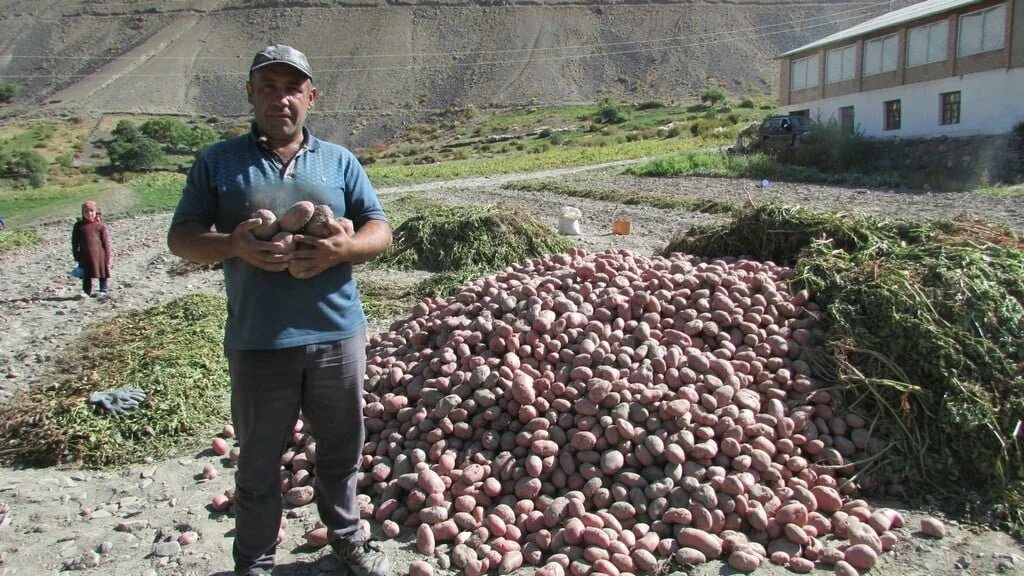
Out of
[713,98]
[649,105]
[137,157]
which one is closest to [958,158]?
[137,157]

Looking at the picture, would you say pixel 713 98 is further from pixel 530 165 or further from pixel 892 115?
pixel 530 165

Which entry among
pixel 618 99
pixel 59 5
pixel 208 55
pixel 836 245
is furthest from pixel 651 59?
pixel 836 245

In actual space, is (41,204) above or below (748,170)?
below

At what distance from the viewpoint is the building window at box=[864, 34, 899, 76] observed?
25.4m

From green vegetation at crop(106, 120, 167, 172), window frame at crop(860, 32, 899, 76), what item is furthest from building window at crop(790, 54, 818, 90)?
green vegetation at crop(106, 120, 167, 172)

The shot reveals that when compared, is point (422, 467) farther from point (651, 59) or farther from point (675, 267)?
point (651, 59)

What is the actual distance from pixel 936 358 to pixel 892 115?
1000 inches

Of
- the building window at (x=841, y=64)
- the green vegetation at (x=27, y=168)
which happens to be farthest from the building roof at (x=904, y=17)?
the green vegetation at (x=27, y=168)

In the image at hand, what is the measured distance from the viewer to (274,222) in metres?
2.31

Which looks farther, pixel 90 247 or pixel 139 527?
pixel 90 247

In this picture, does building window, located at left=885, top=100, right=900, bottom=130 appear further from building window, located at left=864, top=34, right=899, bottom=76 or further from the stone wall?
the stone wall

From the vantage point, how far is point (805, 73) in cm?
3064

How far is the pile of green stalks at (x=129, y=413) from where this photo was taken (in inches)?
162

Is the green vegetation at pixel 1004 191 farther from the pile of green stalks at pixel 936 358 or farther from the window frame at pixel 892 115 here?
the window frame at pixel 892 115
